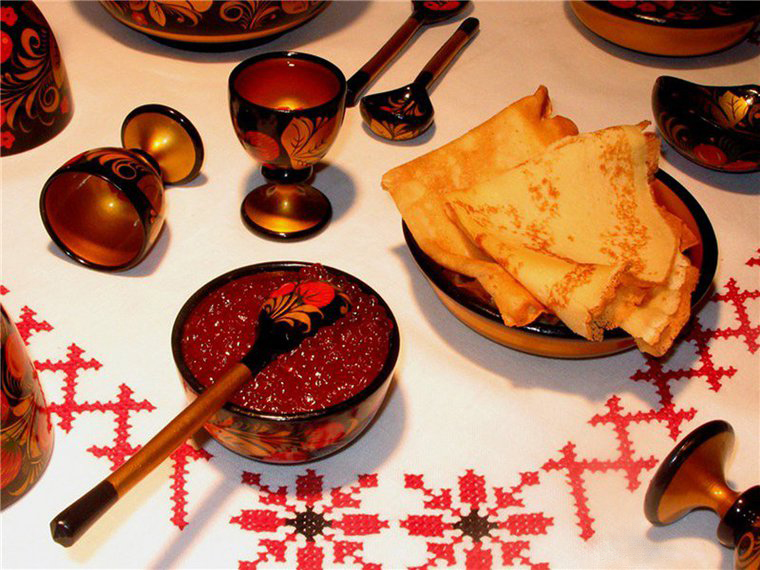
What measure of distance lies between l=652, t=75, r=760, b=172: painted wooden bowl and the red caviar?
55 cm

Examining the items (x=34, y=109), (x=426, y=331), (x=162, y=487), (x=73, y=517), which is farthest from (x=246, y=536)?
(x=34, y=109)

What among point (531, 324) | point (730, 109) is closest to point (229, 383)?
point (531, 324)

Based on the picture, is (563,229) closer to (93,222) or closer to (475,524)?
(475,524)

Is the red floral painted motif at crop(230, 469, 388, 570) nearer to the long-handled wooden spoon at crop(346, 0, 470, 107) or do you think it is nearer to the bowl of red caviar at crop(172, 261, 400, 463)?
the bowl of red caviar at crop(172, 261, 400, 463)

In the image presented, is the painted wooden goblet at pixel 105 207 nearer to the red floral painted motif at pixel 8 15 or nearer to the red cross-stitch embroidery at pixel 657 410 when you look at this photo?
the red floral painted motif at pixel 8 15

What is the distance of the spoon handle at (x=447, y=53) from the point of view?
1.22 metres

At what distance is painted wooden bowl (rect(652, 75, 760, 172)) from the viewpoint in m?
1.06

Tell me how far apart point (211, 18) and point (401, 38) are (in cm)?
29

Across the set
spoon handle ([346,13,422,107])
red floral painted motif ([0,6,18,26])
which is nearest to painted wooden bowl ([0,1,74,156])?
red floral painted motif ([0,6,18,26])

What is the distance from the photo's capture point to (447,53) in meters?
1.28

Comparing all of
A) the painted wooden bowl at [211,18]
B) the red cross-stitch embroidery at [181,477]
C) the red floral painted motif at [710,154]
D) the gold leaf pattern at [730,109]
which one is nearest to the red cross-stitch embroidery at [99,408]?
the red cross-stitch embroidery at [181,477]

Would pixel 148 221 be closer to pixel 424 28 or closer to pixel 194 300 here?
pixel 194 300

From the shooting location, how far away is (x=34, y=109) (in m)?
1.06

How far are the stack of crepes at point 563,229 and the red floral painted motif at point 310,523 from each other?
0.21 meters
